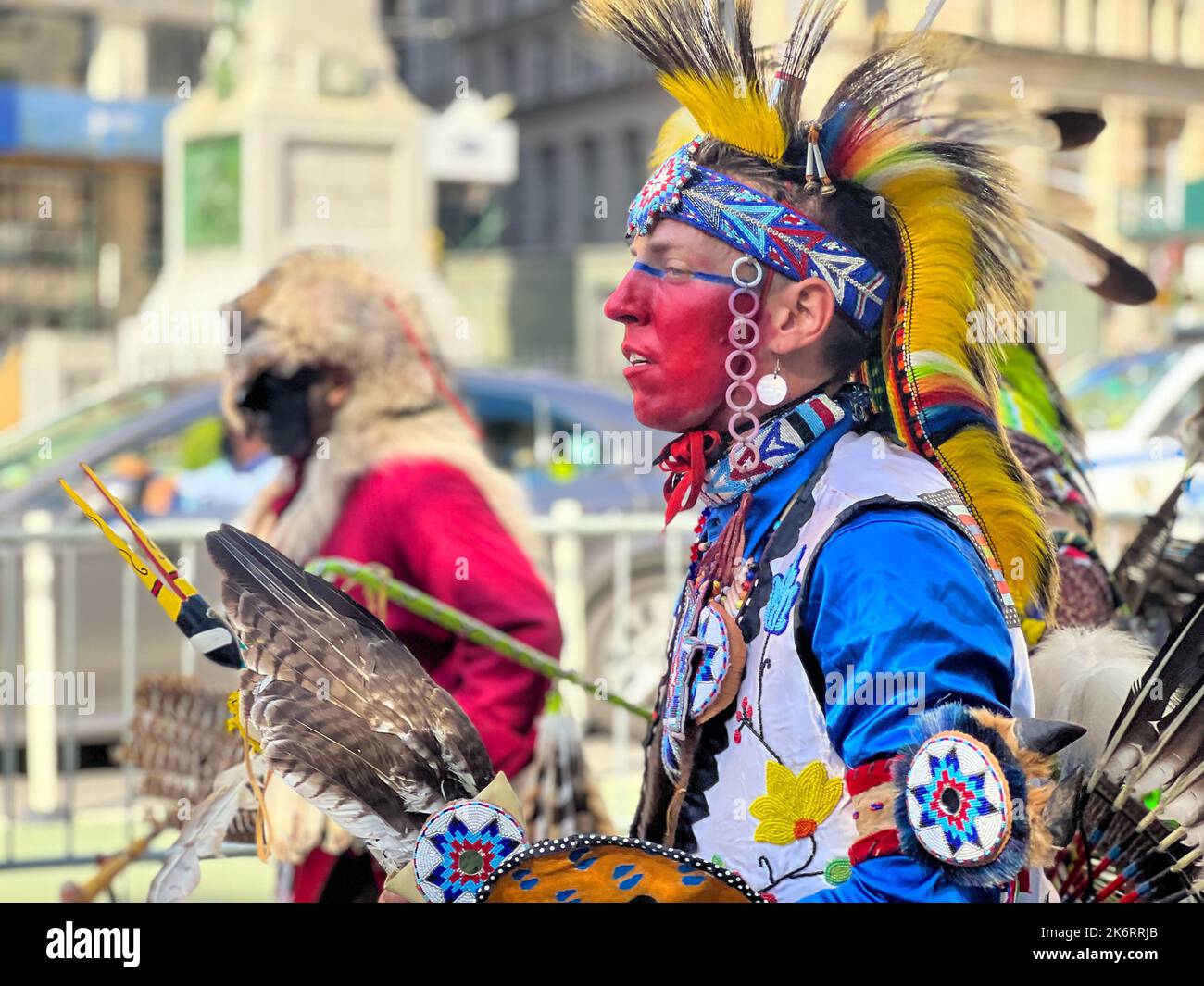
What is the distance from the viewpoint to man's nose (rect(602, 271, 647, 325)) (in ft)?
6.04

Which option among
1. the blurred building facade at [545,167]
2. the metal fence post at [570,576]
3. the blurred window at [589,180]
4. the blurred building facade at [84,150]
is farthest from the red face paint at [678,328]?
the blurred window at [589,180]

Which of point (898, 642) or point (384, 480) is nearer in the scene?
point (898, 642)

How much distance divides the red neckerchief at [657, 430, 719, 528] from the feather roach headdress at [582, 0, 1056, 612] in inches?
8.4

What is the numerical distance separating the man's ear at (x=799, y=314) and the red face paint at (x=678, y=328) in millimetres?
55

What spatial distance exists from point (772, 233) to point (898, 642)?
1.61ft

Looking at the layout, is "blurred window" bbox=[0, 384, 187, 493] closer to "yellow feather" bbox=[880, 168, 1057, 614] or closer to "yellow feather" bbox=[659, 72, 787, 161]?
"yellow feather" bbox=[659, 72, 787, 161]

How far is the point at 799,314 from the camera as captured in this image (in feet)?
5.94

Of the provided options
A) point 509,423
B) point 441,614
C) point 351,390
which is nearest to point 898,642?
point 441,614

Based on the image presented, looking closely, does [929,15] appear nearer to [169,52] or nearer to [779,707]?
[779,707]

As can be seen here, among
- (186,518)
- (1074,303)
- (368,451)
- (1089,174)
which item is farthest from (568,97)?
(368,451)

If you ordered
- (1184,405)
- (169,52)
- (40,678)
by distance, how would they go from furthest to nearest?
(169,52), (1184,405), (40,678)

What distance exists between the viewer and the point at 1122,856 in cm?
204

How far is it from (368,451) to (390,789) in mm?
1633
